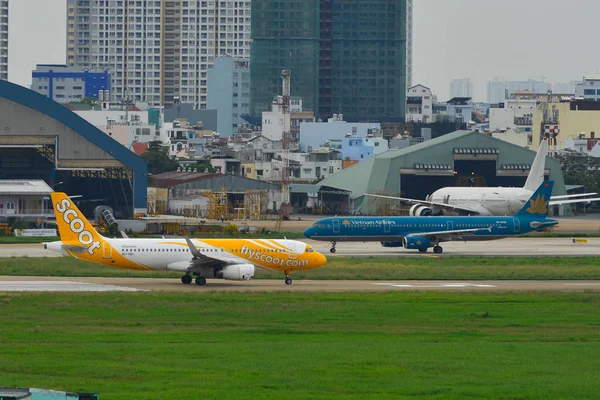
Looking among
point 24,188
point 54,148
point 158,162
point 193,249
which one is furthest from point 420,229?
point 158,162

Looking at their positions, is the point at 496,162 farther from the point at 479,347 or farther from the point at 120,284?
the point at 479,347

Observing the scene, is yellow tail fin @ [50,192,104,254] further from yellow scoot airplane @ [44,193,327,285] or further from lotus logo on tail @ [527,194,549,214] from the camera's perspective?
lotus logo on tail @ [527,194,549,214]

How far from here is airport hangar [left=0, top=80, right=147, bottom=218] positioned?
4353 inches

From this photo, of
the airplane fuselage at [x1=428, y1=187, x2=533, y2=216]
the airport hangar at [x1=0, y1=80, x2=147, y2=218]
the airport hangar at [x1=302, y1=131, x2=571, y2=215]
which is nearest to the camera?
the airport hangar at [x1=0, y1=80, x2=147, y2=218]

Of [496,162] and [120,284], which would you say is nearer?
[120,284]

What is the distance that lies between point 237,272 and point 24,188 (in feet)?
171

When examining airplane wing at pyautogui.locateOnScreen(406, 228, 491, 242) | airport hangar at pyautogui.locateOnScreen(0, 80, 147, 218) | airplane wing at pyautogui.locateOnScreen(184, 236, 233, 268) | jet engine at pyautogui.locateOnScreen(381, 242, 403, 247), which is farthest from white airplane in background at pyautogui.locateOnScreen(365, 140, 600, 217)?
airplane wing at pyautogui.locateOnScreen(184, 236, 233, 268)

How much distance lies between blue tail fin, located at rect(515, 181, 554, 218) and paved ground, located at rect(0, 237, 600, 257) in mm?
2486

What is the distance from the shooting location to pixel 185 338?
37.8 m

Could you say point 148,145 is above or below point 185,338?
above

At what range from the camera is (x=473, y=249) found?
282 ft

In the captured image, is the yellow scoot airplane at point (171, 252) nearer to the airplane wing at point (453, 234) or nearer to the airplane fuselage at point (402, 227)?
the airplane fuselage at point (402, 227)

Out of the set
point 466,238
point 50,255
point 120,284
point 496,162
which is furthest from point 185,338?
point 496,162

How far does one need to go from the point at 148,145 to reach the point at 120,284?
423 feet
